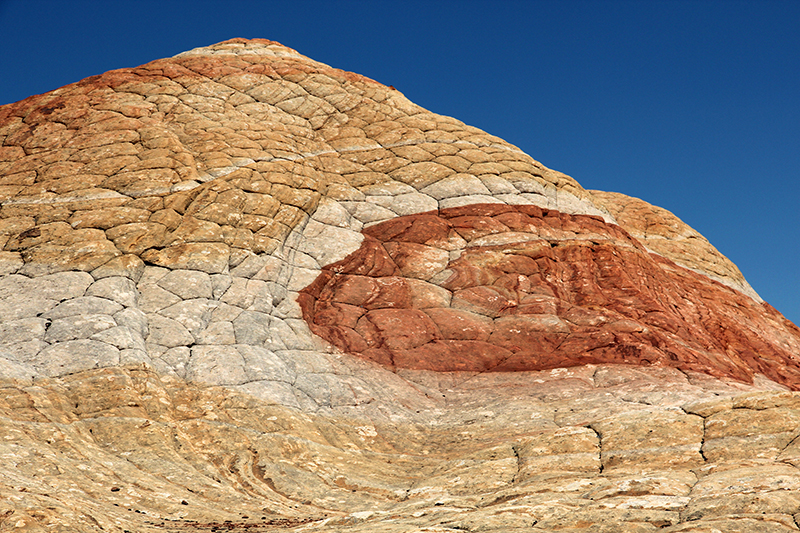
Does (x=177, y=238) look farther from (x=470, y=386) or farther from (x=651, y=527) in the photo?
(x=651, y=527)

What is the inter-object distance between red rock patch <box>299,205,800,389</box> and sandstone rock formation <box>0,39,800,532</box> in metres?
0.07

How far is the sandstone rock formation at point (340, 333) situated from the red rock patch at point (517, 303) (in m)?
0.07

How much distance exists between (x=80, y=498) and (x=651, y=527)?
7.07m

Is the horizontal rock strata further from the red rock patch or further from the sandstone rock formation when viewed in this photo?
the red rock patch

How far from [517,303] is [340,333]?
4346mm

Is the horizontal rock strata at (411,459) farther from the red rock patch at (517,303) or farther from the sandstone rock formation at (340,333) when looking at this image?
the red rock patch at (517,303)

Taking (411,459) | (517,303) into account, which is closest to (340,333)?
(411,459)

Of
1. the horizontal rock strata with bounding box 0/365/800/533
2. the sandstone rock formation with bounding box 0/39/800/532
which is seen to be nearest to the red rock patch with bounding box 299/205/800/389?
the sandstone rock formation with bounding box 0/39/800/532

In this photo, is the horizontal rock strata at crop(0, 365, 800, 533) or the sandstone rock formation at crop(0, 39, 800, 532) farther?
the sandstone rock formation at crop(0, 39, 800, 532)

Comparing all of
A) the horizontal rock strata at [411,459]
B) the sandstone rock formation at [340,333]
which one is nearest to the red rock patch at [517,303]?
the sandstone rock formation at [340,333]

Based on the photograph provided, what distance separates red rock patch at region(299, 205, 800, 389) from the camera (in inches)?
600

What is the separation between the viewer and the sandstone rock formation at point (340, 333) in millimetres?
9539

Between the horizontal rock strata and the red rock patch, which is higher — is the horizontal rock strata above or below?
below

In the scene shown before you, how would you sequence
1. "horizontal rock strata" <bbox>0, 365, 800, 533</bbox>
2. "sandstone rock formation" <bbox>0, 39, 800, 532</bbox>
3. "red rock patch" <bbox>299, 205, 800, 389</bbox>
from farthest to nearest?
"red rock patch" <bbox>299, 205, 800, 389</bbox>, "sandstone rock formation" <bbox>0, 39, 800, 532</bbox>, "horizontal rock strata" <bbox>0, 365, 800, 533</bbox>
